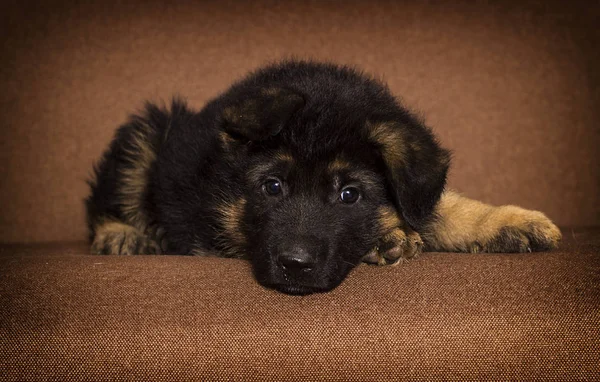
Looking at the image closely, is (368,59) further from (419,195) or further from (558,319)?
(558,319)

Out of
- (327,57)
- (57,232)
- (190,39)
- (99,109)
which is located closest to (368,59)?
(327,57)

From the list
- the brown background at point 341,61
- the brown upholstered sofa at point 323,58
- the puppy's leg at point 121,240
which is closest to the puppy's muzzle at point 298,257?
the puppy's leg at point 121,240

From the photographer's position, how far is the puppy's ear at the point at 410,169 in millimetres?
2998

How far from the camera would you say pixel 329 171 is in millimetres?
3000

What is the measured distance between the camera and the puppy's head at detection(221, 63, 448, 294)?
9.59ft

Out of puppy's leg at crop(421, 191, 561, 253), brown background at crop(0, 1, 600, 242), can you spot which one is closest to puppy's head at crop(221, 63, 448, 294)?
puppy's leg at crop(421, 191, 561, 253)

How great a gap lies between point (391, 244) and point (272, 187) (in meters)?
0.72

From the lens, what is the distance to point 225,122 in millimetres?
3133

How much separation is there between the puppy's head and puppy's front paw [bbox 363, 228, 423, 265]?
0.07 m

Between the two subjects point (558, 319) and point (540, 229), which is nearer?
point (558, 319)

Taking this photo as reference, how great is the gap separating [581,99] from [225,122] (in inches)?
141

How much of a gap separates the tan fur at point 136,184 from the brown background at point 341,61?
2.89 ft

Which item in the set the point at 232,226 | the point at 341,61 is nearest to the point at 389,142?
the point at 232,226

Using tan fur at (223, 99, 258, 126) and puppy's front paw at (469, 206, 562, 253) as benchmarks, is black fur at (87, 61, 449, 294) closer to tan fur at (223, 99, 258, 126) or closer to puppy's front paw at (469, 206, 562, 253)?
tan fur at (223, 99, 258, 126)
